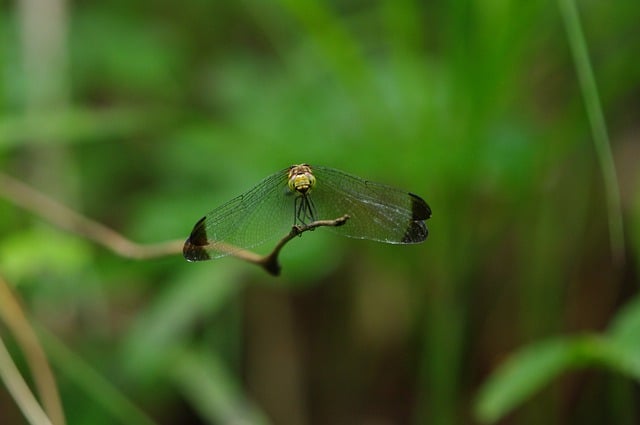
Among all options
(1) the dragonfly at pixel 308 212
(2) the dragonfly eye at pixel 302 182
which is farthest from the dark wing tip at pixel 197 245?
(2) the dragonfly eye at pixel 302 182

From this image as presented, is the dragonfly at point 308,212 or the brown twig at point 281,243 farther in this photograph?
the dragonfly at point 308,212

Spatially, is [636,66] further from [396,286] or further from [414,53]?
[396,286]

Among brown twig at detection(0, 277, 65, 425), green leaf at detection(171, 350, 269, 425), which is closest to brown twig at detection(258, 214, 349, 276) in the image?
brown twig at detection(0, 277, 65, 425)

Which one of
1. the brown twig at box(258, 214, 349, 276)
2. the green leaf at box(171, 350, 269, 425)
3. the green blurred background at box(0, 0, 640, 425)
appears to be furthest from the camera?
the green leaf at box(171, 350, 269, 425)

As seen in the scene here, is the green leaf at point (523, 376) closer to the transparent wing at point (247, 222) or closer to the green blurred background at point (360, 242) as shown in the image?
the green blurred background at point (360, 242)

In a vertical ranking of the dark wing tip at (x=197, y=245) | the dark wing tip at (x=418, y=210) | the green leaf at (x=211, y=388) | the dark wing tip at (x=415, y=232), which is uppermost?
the dark wing tip at (x=418, y=210)

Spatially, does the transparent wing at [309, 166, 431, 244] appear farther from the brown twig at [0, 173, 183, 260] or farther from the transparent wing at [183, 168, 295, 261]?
the brown twig at [0, 173, 183, 260]

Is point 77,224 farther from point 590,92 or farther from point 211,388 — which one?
point 590,92
